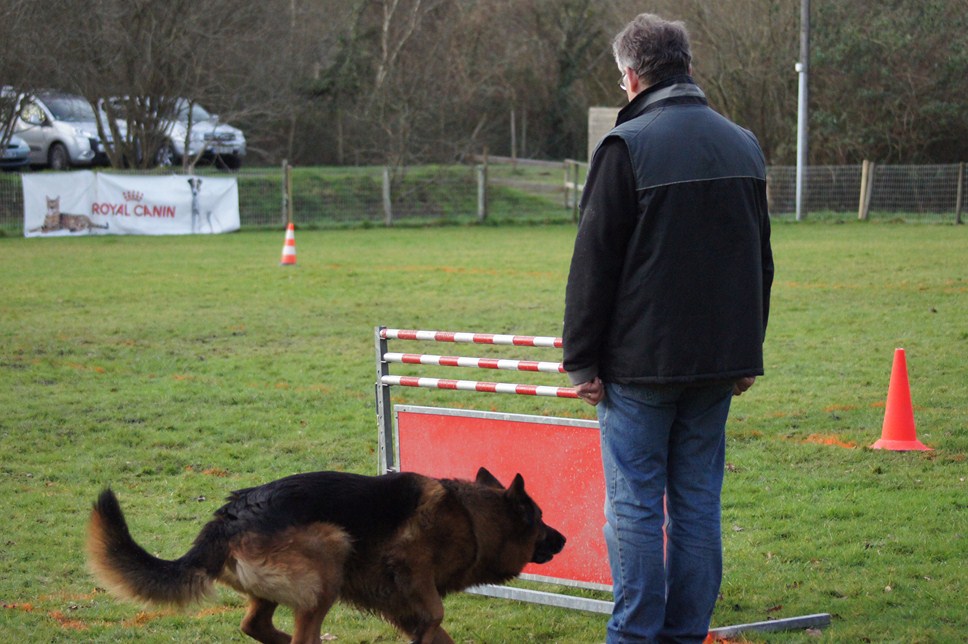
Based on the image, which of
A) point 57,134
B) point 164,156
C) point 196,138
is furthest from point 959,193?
point 57,134

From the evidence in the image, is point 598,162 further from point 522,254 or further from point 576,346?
point 522,254

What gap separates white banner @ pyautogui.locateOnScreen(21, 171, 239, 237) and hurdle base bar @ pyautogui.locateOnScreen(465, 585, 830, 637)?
22445mm

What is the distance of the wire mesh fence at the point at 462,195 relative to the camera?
90.9 ft

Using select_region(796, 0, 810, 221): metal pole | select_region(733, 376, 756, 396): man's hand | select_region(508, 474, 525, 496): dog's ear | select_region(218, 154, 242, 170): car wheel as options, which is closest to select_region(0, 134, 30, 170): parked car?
select_region(218, 154, 242, 170): car wheel

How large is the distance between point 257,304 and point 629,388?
11.5 metres

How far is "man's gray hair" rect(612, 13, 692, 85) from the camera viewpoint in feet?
11.2

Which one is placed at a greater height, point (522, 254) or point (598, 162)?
point (598, 162)

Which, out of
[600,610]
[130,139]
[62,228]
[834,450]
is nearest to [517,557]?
[600,610]

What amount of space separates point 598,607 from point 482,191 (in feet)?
84.2

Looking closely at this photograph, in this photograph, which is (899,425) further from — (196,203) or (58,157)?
(58,157)

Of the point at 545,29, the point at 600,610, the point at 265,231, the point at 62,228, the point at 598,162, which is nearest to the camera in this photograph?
the point at 598,162

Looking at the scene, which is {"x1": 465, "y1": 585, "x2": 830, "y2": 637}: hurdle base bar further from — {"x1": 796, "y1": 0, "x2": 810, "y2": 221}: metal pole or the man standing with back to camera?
{"x1": 796, "y1": 0, "x2": 810, "y2": 221}: metal pole

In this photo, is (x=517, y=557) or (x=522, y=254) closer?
(x=517, y=557)

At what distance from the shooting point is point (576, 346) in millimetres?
3365
